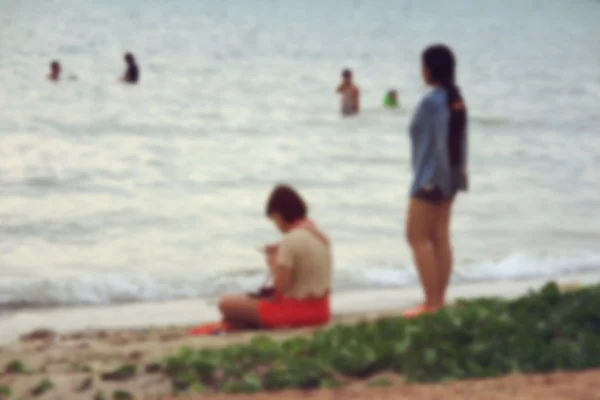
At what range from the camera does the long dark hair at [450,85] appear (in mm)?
8047

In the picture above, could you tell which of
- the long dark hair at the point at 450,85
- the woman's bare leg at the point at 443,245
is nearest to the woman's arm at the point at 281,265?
the woman's bare leg at the point at 443,245

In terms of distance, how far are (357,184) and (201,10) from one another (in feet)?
290

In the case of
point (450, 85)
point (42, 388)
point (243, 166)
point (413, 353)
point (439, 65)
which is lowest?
point (42, 388)

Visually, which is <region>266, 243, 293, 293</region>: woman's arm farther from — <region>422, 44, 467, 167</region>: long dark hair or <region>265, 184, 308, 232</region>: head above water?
<region>422, 44, 467, 167</region>: long dark hair

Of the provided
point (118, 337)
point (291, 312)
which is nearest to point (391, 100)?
point (118, 337)

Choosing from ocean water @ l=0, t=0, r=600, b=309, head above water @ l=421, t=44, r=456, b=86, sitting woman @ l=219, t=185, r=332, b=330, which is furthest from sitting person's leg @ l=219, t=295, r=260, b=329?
ocean water @ l=0, t=0, r=600, b=309

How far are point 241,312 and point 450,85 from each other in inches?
77.7

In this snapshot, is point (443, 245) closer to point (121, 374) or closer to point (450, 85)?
point (450, 85)

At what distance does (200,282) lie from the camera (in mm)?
13375

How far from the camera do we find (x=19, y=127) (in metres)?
30.8

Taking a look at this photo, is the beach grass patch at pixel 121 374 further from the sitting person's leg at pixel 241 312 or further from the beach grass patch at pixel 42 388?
the sitting person's leg at pixel 241 312

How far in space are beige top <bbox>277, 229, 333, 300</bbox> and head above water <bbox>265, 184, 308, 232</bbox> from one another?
4.9 inches

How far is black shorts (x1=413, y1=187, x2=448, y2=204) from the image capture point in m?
8.10

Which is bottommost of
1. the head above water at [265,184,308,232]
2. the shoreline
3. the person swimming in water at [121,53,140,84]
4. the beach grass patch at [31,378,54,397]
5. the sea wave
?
the shoreline
